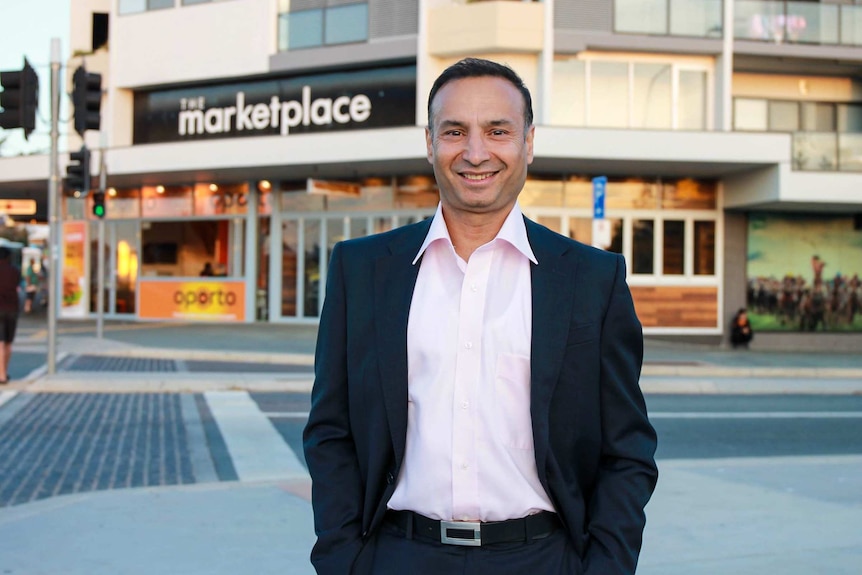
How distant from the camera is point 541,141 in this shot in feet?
74.0

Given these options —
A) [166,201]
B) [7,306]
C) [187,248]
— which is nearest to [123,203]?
[166,201]

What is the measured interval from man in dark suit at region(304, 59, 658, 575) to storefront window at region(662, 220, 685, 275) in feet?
78.6

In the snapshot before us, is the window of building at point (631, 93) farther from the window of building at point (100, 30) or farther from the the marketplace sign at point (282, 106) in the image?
the window of building at point (100, 30)

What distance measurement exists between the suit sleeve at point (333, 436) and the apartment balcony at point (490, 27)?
853 inches

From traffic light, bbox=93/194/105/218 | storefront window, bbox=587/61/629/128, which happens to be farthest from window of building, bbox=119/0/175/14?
storefront window, bbox=587/61/629/128

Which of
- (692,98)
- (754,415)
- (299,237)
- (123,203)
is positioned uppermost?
(692,98)

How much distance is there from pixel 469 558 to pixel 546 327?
53 centimetres

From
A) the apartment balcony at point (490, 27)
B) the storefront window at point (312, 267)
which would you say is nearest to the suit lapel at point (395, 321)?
the apartment balcony at point (490, 27)

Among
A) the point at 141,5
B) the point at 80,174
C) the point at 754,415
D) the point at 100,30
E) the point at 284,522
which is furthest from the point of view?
the point at 100,30

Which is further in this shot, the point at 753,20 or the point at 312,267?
the point at 312,267

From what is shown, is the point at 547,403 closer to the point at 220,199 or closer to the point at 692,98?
the point at 692,98

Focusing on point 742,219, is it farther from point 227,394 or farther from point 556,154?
point 227,394

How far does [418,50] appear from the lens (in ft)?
79.4

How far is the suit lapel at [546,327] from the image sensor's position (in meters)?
2.18
